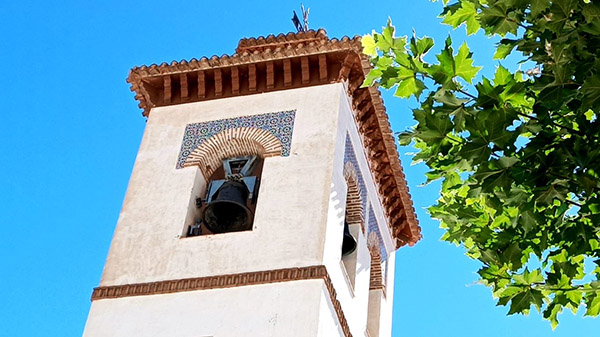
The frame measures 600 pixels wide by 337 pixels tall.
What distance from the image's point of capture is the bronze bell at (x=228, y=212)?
9.30 metres

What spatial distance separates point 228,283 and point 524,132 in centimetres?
503

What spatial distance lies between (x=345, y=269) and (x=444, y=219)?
15.3 feet

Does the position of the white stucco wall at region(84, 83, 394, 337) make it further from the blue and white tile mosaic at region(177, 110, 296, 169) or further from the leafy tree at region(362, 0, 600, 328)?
the leafy tree at region(362, 0, 600, 328)

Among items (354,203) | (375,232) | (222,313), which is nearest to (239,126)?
(354,203)

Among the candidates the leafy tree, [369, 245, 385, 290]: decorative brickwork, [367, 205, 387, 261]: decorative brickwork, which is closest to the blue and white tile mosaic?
[367, 205, 387, 261]: decorative brickwork

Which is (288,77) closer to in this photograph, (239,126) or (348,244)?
(239,126)

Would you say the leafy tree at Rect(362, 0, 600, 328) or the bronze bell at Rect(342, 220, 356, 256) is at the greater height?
the bronze bell at Rect(342, 220, 356, 256)

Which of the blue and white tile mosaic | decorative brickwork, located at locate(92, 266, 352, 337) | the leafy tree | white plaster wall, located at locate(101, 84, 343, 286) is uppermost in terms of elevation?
the blue and white tile mosaic

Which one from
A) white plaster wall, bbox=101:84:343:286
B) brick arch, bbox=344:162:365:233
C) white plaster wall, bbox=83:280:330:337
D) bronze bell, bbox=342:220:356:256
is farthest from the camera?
brick arch, bbox=344:162:365:233

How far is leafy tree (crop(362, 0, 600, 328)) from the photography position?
3781mm

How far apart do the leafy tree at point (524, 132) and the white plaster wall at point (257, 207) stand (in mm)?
4270

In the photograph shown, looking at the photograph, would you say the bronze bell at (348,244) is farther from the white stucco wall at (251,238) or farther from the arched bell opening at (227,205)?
the arched bell opening at (227,205)

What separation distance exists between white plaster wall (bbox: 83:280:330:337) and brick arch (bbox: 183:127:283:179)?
1.84 meters

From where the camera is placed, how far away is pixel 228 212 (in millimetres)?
9477
